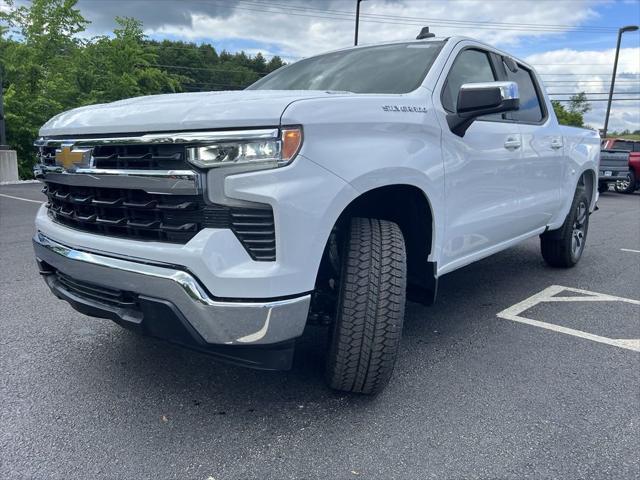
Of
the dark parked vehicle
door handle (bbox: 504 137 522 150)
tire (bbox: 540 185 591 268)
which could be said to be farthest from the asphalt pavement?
the dark parked vehicle

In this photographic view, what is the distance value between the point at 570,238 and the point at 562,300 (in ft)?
3.32

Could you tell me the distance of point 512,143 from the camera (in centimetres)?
357

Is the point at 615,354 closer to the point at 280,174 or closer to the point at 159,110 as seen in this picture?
the point at 280,174

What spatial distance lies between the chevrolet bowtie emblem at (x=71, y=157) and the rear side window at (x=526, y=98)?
290 cm

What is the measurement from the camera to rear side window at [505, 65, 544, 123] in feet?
13.3

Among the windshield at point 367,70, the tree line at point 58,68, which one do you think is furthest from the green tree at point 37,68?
the windshield at point 367,70

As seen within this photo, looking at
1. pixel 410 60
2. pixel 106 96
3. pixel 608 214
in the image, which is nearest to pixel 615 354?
pixel 410 60

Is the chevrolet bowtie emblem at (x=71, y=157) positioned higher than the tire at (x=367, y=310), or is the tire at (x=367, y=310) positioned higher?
the chevrolet bowtie emblem at (x=71, y=157)

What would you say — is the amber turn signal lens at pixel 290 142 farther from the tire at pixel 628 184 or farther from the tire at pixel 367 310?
the tire at pixel 628 184

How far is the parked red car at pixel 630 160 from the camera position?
16.2 meters

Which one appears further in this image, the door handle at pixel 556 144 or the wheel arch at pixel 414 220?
the door handle at pixel 556 144

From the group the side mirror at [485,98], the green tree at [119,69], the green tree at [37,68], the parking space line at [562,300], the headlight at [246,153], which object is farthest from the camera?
the green tree at [119,69]

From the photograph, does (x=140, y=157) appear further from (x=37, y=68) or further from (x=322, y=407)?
(x=37, y=68)

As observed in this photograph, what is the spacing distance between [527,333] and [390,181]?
172 centimetres
